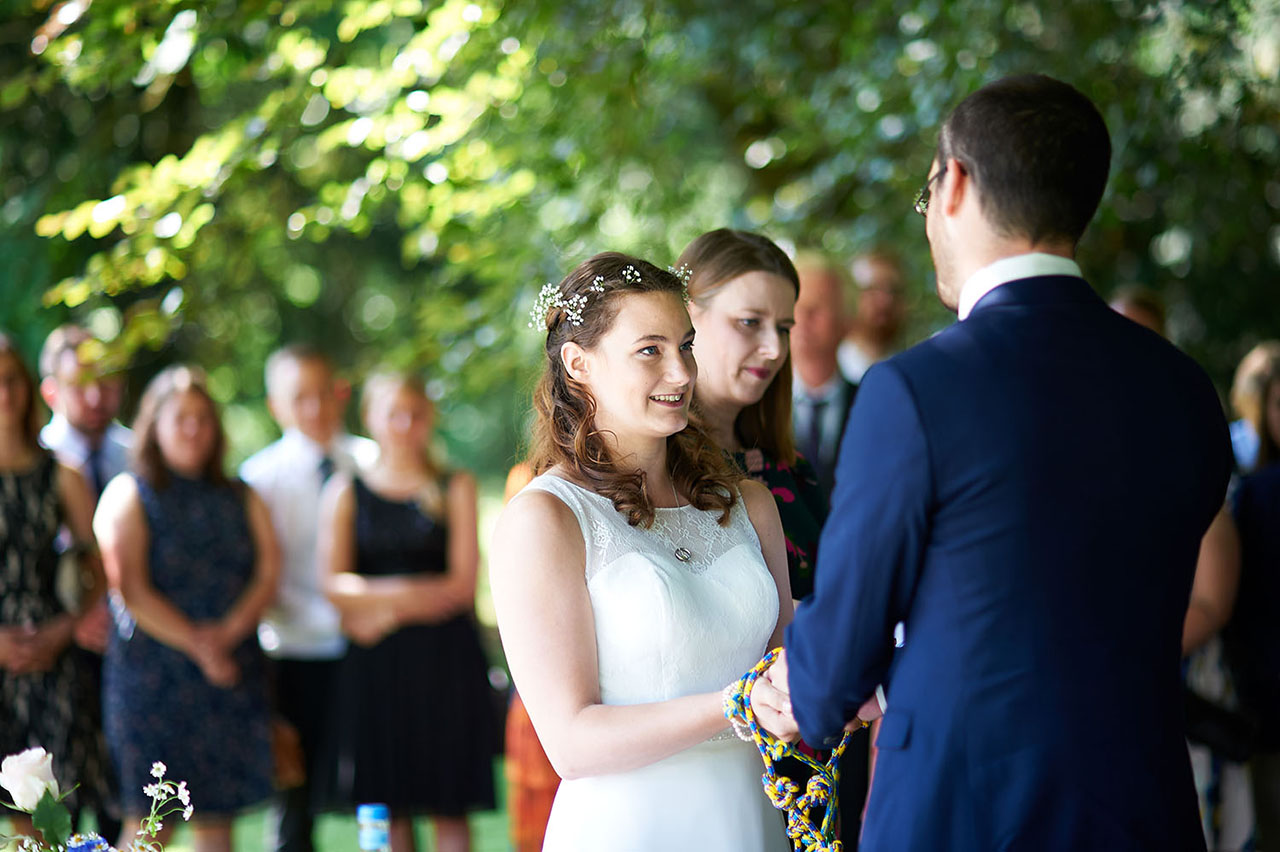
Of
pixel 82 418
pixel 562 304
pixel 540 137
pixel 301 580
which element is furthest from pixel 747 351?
pixel 82 418

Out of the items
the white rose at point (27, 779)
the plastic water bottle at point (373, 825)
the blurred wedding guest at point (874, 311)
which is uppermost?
the blurred wedding guest at point (874, 311)

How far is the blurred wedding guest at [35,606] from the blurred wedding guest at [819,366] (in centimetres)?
284

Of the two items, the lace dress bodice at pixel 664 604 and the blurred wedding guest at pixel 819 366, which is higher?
the blurred wedding guest at pixel 819 366

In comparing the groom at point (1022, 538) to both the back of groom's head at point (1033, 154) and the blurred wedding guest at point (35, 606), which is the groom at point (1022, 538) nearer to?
the back of groom's head at point (1033, 154)

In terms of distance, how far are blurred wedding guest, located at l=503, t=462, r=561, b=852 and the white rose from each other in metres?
2.02

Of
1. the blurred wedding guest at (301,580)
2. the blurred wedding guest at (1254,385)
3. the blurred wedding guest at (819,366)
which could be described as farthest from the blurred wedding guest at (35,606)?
the blurred wedding guest at (1254,385)

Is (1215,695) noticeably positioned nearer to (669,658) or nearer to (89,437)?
(669,658)

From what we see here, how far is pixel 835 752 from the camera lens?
7.67 ft

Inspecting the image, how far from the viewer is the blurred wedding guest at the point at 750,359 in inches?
121

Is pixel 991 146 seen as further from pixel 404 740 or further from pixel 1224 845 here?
pixel 404 740

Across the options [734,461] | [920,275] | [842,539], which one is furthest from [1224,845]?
[920,275]

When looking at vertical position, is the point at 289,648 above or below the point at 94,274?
below

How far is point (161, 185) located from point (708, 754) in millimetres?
2570

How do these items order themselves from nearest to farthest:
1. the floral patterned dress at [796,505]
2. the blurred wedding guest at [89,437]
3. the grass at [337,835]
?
the floral patterned dress at [796,505]
the blurred wedding guest at [89,437]
the grass at [337,835]
